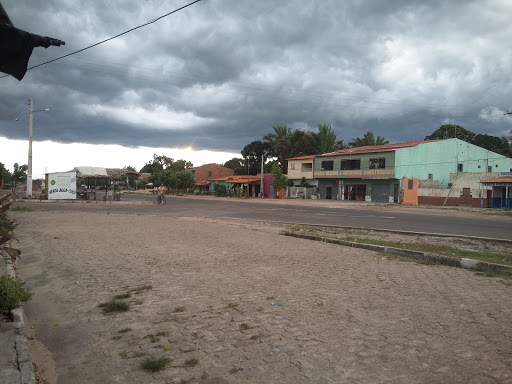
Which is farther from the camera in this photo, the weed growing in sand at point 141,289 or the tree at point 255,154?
the tree at point 255,154

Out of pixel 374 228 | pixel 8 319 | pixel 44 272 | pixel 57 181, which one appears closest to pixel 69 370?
pixel 8 319

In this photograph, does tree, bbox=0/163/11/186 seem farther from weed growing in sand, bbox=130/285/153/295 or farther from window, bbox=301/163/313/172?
weed growing in sand, bbox=130/285/153/295

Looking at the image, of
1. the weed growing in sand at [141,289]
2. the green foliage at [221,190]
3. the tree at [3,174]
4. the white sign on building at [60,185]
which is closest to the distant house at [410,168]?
the green foliage at [221,190]

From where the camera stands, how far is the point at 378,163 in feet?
153

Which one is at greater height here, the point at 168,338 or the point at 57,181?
the point at 57,181

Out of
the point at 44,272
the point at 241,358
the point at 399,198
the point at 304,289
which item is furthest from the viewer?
the point at 399,198

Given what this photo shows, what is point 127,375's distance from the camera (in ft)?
10.4

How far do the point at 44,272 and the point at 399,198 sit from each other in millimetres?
41213

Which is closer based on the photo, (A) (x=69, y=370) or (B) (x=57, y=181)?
(A) (x=69, y=370)

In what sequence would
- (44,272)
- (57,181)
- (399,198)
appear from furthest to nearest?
(399,198)
(57,181)
(44,272)

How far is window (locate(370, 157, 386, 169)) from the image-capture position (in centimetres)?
4601

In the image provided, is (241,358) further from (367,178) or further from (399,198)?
(367,178)

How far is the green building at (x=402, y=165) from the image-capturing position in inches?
1766

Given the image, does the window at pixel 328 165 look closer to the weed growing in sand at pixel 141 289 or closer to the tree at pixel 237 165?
the tree at pixel 237 165
